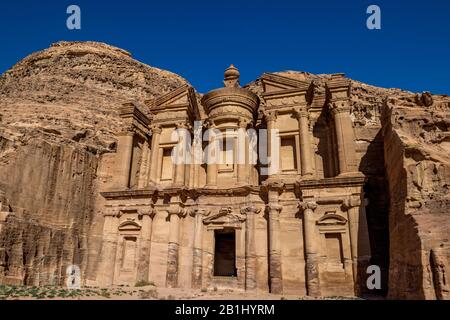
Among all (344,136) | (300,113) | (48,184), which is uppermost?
(300,113)

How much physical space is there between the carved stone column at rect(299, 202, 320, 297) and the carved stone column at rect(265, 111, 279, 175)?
2.86m

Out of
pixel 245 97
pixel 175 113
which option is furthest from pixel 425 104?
pixel 175 113

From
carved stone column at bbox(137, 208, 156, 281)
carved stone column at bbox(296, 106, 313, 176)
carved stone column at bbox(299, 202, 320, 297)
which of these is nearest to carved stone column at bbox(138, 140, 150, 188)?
carved stone column at bbox(137, 208, 156, 281)

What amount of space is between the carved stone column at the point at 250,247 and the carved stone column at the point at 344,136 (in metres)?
5.28

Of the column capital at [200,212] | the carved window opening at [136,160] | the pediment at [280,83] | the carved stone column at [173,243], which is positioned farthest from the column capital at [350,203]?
the carved window opening at [136,160]

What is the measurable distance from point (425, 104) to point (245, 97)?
1052 cm

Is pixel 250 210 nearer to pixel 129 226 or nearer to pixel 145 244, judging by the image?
pixel 145 244

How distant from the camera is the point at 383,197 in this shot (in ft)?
56.6

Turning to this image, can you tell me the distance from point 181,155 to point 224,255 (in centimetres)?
693

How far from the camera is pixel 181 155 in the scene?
69.9 feet

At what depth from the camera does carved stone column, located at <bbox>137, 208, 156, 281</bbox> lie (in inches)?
720

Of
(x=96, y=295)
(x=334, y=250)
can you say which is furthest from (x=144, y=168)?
(x=334, y=250)

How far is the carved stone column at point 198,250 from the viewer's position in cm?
1752

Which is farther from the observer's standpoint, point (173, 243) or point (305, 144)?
point (305, 144)
